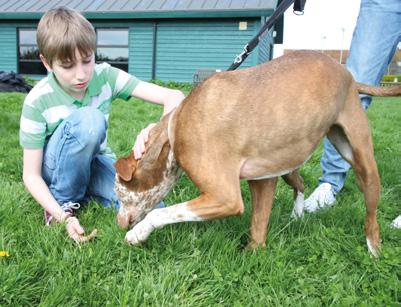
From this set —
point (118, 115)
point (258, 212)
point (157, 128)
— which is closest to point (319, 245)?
point (258, 212)

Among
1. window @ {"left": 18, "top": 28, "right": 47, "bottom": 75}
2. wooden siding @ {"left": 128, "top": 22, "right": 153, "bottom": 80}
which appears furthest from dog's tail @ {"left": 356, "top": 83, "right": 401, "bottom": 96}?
window @ {"left": 18, "top": 28, "right": 47, "bottom": 75}

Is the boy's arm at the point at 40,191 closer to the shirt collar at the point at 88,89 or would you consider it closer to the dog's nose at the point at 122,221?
the dog's nose at the point at 122,221

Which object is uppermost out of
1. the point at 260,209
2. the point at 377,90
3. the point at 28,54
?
the point at 377,90

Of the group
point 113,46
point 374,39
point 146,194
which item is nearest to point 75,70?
point 146,194

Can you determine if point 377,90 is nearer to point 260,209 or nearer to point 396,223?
point 396,223

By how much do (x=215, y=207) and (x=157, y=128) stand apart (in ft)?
2.42

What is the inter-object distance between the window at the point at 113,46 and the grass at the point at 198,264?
51.9ft

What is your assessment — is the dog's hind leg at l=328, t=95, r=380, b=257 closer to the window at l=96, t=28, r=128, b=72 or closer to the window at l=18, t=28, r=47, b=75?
the window at l=96, t=28, r=128, b=72

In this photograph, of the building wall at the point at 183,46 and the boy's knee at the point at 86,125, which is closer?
the boy's knee at the point at 86,125

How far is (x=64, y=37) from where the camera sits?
278 centimetres

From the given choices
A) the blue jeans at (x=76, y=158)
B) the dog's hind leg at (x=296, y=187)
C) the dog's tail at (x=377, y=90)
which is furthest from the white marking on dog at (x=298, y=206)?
the blue jeans at (x=76, y=158)

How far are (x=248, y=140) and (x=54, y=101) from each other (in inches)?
59.4

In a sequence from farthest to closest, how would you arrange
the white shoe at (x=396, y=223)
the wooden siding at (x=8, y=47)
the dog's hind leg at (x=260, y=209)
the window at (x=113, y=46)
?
1. the wooden siding at (x=8, y=47)
2. the window at (x=113, y=46)
3. the white shoe at (x=396, y=223)
4. the dog's hind leg at (x=260, y=209)

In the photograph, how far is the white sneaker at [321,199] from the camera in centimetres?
370
